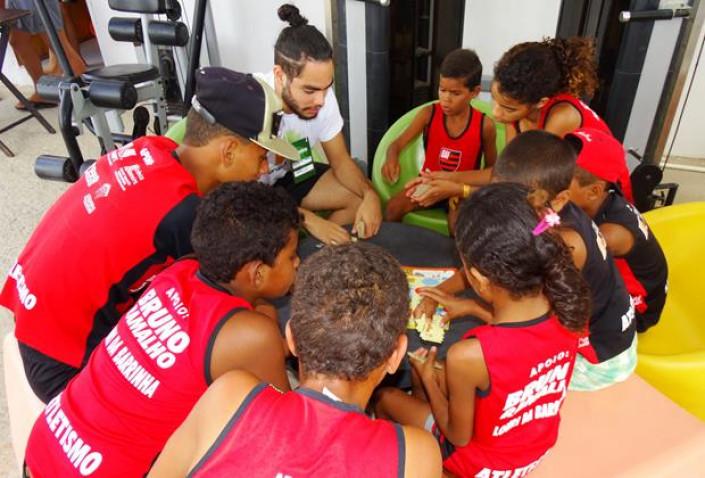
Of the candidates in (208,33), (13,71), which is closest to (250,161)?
(208,33)

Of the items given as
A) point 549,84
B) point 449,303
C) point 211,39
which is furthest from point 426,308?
point 211,39

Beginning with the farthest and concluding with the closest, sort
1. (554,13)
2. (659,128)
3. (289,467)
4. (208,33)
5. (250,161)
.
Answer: (208,33)
(554,13)
(659,128)
(250,161)
(289,467)

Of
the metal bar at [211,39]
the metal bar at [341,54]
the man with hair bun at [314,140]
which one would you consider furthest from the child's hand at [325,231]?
the metal bar at [211,39]

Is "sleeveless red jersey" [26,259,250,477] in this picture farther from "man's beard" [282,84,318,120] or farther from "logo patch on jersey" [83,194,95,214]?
"man's beard" [282,84,318,120]

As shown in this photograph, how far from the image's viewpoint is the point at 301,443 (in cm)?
76

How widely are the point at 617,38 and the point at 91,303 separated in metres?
2.85

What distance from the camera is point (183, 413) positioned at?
1073mm

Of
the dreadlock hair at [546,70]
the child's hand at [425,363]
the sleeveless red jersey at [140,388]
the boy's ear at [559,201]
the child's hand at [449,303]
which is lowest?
the child's hand at [425,363]

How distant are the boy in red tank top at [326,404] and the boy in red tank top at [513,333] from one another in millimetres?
240

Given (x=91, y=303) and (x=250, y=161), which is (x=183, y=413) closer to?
(x=91, y=303)

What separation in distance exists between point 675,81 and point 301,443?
105 inches

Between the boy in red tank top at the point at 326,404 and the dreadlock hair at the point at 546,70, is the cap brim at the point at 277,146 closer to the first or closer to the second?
the boy in red tank top at the point at 326,404

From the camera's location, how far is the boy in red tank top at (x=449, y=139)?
2.24 meters

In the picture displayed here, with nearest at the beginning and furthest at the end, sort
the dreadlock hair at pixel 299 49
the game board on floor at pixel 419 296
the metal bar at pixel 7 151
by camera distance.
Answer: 1. the game board on floor at pixel 419 296
2. the dreadlock hair at pixel 299 49
3. the metal bar at pixel 7 151
